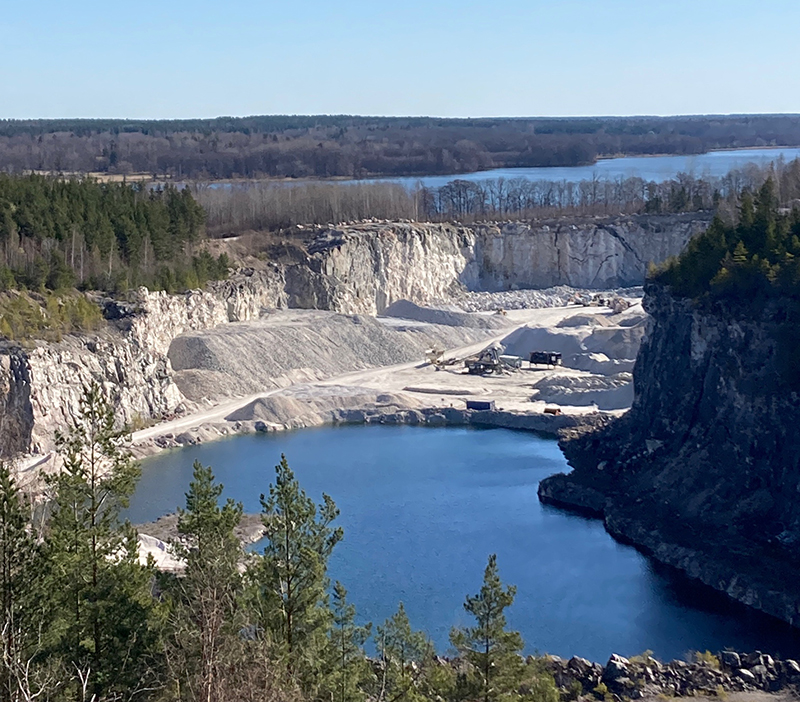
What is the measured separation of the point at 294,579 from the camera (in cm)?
1689

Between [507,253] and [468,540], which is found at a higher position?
[507,253]

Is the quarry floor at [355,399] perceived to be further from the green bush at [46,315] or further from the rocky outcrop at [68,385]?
the green bush at [46,315]

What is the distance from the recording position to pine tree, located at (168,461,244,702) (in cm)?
1245

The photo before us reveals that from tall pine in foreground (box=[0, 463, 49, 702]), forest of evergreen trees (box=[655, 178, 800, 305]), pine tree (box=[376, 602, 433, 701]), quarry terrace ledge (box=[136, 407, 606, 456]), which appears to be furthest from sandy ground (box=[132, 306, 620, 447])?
tall pine in foreground (box=[0, 463, 49, 702])

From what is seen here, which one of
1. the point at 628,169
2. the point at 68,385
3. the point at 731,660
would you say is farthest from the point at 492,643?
the point at 628,169

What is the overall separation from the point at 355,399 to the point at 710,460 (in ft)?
58.0

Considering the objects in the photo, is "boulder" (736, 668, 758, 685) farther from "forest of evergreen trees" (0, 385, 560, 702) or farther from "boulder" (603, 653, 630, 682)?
"forest of evergreen trees" (0, 385, 560, 702)

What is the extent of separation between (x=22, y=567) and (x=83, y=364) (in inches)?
1091

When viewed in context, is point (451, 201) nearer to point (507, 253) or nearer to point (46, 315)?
point (507, 253)

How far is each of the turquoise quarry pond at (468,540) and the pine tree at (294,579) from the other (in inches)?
388

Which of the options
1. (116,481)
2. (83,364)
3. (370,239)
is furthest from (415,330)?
(116,481)

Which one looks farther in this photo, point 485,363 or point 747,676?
point 485,363

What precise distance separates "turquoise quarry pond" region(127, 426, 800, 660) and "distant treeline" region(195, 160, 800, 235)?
24544mm

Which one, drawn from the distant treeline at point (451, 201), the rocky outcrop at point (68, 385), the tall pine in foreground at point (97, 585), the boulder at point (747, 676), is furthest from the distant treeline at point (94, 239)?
Answer: the boulder at point (747, 676)
